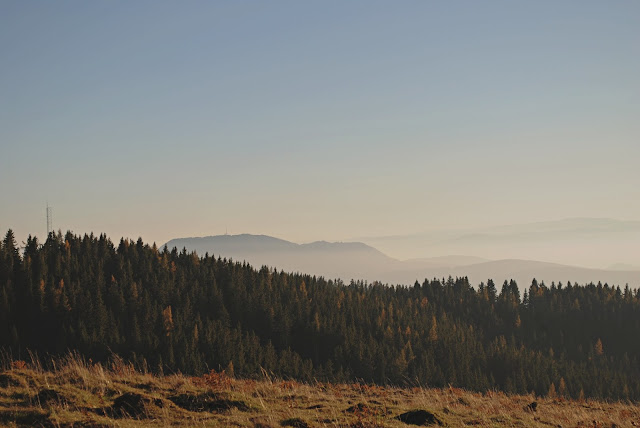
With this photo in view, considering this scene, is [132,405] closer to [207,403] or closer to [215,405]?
[207,403]

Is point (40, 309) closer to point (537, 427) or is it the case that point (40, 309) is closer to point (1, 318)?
point (1, 318)

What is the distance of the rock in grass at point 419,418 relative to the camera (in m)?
20.6

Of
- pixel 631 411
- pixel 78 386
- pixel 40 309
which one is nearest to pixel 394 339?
pixel 40 309

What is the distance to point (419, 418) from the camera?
68.4 ft

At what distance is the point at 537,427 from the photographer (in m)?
22.2

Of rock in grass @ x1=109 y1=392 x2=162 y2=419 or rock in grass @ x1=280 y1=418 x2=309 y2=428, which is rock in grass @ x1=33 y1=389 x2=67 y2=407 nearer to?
rock in grass @ x1=109 y1=392 x2=162 y2=419

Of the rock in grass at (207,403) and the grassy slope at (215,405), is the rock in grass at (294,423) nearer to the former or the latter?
the grassy slope at (215,405)

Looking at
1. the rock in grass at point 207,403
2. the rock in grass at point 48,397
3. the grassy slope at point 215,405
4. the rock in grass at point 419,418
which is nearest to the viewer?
the grassy slope at point 215,405

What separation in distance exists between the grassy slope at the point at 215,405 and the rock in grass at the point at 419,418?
11.6 inches

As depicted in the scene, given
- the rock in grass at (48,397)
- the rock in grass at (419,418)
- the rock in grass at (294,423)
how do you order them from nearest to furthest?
the rock in grass at (294,423), the rock in grass at (48,397), the rock in grass at (419,418)

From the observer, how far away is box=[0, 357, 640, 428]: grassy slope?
1814 centimetres

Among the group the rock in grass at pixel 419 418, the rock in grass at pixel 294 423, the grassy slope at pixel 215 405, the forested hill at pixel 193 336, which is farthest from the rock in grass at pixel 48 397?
the forested hill at pixel 193 336

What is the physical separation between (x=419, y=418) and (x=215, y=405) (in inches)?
291

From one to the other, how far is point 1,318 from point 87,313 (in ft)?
85.1
